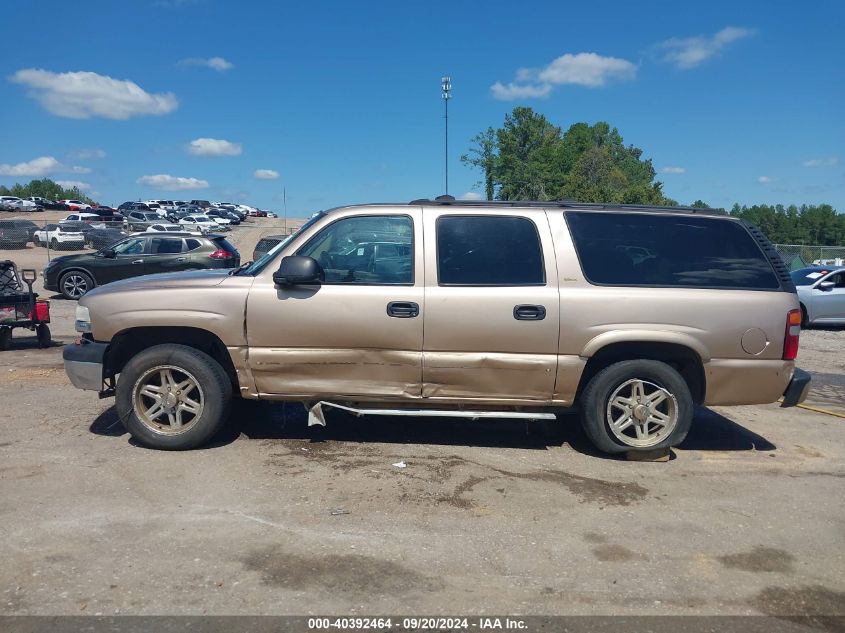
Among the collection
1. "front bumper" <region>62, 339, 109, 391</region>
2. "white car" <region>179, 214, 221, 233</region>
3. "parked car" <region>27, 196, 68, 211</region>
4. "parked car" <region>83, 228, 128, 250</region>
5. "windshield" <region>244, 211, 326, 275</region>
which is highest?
"parked car" <region>27, 196, 68, 211</region>

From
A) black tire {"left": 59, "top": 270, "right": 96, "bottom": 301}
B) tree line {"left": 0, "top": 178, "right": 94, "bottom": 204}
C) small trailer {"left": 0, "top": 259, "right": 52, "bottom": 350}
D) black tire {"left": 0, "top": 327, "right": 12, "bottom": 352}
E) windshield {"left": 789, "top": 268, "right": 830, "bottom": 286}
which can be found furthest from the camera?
tree line {"left": 0, "top": 178, "right": 94, "bottom": 204}

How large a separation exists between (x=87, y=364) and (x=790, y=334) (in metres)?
5.35

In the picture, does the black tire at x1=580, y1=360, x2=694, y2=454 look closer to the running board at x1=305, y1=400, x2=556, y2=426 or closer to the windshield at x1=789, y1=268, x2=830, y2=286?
the running board at x1=305, y1=400, x2=556, y2=426

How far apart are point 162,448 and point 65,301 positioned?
13.3 m

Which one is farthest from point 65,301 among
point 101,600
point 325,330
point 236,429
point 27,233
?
point 27,233

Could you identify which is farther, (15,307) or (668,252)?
(15,307)

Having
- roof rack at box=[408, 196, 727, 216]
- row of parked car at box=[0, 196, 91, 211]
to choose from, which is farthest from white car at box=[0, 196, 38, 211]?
roof rack at box=[408, 196, 727, 216]

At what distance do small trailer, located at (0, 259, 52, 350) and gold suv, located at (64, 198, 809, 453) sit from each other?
5.07m

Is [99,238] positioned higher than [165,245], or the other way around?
[99,238]

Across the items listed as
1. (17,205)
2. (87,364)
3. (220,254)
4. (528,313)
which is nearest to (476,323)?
(528,313)

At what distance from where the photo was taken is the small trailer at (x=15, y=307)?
383 inches

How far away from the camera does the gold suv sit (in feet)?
17.3

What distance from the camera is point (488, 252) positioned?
543cm

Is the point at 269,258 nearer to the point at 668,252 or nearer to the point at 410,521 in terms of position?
the point at 410,521
